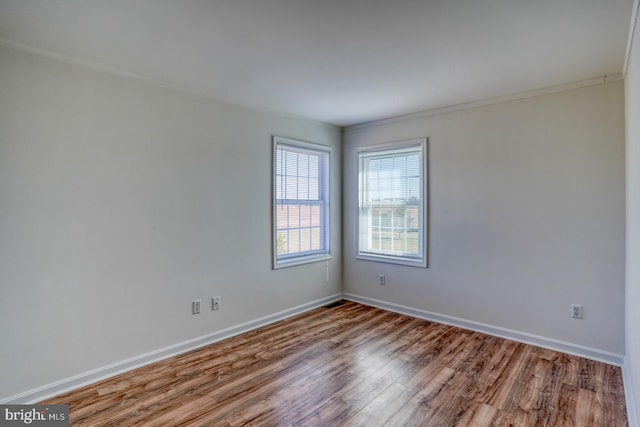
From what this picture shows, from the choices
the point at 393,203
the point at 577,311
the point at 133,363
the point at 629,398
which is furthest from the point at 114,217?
the point at 577,311

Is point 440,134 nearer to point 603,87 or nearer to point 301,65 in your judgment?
point 603,87

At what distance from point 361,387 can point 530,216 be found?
86.5 inches

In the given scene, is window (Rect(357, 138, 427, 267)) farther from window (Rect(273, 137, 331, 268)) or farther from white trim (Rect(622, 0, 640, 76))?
white trim (Rect(622, 0, 640, 76))

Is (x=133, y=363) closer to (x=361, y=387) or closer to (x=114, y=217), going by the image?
(x=114, y=217)

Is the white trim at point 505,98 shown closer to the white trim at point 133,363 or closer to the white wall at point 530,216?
the white wall at point 530,216

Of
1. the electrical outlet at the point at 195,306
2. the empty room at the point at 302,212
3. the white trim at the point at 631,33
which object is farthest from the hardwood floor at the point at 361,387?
the white trim at the point at 631,33

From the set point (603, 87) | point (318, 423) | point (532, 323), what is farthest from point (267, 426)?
point (603, 87)

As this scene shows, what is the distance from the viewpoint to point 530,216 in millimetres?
3184

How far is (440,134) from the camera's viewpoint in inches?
148

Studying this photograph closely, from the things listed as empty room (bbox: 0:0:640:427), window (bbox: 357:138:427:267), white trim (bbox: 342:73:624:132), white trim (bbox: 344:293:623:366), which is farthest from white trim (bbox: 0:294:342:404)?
white trim (bbox: 342:73:624:132)

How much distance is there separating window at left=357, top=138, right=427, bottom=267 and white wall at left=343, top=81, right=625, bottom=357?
0.14m

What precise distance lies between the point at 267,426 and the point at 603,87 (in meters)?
3.60

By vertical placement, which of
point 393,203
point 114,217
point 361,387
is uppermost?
point 393,203

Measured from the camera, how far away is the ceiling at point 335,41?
1818mm
